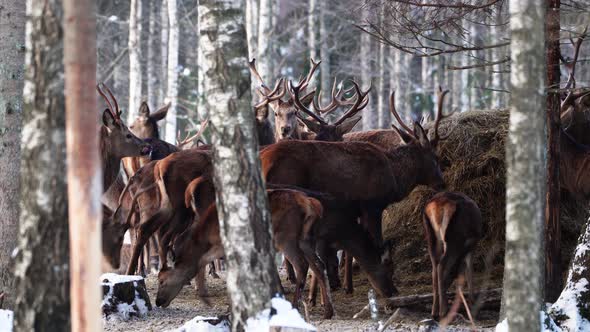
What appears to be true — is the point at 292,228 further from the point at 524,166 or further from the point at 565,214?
the point at 565,214

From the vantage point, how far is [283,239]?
Result: 28.1ft

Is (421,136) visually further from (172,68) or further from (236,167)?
(172,68)

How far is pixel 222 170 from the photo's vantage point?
595 centimetres

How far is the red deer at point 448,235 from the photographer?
892 centimetres

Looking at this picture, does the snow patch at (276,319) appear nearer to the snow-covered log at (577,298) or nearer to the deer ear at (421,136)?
the snow-covered log at (577,298)

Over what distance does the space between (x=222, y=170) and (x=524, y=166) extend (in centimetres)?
180

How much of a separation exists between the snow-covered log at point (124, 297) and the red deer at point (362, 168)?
185 cm

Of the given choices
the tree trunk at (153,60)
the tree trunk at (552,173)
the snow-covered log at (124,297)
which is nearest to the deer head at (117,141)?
the snow-covered log at (124,297)

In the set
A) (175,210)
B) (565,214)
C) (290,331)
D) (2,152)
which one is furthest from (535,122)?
(565,214)

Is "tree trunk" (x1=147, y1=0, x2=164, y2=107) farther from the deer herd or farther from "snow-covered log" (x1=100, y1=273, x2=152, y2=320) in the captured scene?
"snow-covered log" (x1=100, y1=273, x2=152, y2=320)

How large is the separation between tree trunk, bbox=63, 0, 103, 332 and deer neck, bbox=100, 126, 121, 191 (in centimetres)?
667

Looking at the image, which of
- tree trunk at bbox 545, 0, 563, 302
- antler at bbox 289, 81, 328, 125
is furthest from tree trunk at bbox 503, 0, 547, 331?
antler at bbox 289, 81, 328, 125

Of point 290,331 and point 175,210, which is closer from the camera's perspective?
point 290,331

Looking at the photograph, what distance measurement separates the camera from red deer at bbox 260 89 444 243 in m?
10.0
